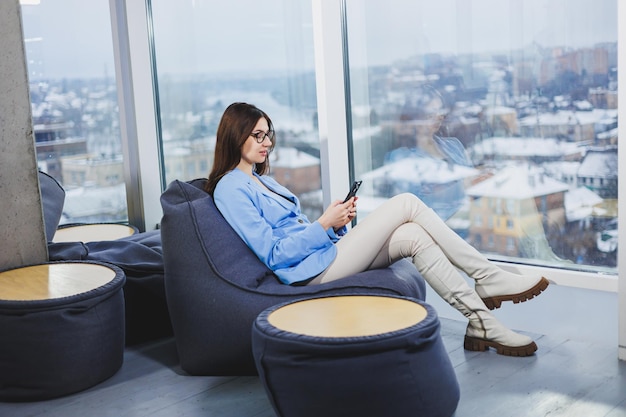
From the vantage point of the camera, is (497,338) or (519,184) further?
(519,184)

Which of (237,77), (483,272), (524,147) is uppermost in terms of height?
(237,77)

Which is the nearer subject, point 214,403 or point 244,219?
point 214,403

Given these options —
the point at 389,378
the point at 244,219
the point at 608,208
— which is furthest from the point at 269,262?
the point at 608,208

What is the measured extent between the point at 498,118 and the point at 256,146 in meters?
1.30

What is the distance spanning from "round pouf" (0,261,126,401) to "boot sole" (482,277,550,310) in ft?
5.11

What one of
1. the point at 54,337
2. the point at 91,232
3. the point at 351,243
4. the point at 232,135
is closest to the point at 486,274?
the point at 351,243

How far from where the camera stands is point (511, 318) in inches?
Answer: 150

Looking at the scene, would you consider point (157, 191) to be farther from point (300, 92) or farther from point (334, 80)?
point (334, 80)

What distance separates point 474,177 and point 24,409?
2.40 meters

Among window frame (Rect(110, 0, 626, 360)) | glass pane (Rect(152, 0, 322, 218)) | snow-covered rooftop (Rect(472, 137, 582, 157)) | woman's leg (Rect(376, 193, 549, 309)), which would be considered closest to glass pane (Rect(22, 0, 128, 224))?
window frame (Rect(110, 0, 626, 360))

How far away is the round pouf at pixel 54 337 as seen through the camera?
9.98 ft

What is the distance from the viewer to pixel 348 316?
2615 millimetres

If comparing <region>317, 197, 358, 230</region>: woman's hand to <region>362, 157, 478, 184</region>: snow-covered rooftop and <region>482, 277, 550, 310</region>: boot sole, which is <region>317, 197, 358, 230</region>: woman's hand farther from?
<region>362, 157, 478, 184</region>: snow-covered rooftop

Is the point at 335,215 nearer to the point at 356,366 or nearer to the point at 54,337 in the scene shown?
the point at 356,366
